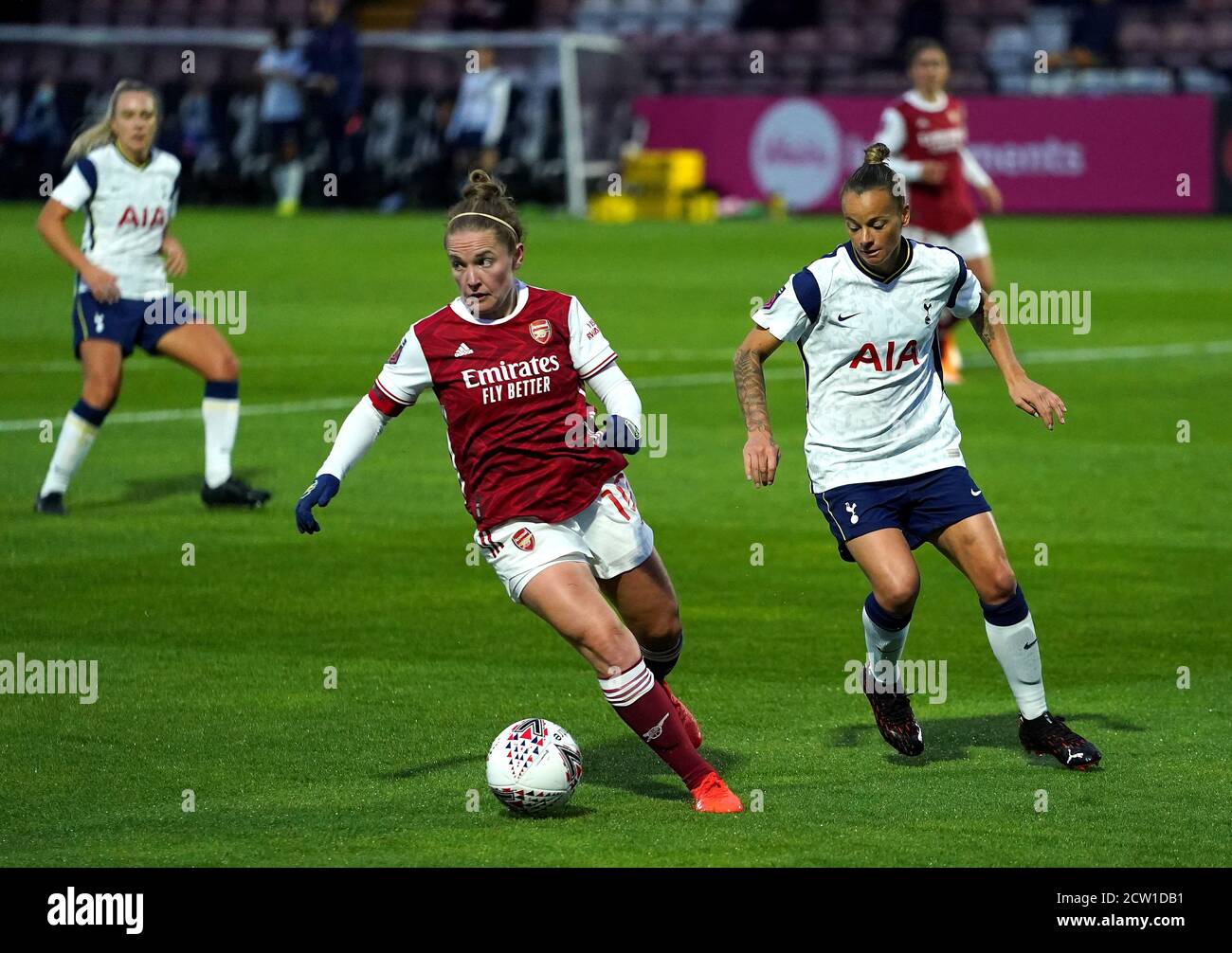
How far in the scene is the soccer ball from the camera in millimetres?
6371

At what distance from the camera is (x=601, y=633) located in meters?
6.29

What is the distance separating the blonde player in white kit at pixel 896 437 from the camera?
6.95m

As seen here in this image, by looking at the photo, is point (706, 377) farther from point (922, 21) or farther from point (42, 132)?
point (42, 132)

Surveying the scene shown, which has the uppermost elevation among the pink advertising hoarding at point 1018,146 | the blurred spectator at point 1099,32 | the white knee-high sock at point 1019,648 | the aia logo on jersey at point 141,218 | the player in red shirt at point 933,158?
the blurred spectator at point 1099,32

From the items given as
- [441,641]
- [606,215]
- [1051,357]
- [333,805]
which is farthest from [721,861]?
[606,215]

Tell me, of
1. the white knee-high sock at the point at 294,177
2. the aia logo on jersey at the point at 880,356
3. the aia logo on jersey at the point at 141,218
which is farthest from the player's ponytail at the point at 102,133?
the white knee-high sock at the point at 294,177

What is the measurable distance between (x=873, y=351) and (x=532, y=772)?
1.82m

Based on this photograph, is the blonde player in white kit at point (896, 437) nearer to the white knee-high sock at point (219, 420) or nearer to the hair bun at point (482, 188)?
the hair bun at point (482, 188)

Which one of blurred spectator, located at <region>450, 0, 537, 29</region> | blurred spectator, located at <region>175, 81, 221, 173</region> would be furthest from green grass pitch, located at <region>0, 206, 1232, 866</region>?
blurred spectator, located at <region>450, 0, 537, 29</region>

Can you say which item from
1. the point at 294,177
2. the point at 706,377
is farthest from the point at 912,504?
the point at 294,177

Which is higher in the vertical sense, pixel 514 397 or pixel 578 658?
pixel 514 397

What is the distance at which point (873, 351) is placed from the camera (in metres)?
7.04

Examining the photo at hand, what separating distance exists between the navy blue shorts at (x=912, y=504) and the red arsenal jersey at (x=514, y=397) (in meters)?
0.87

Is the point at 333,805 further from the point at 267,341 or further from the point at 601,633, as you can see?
the point at 267,341
